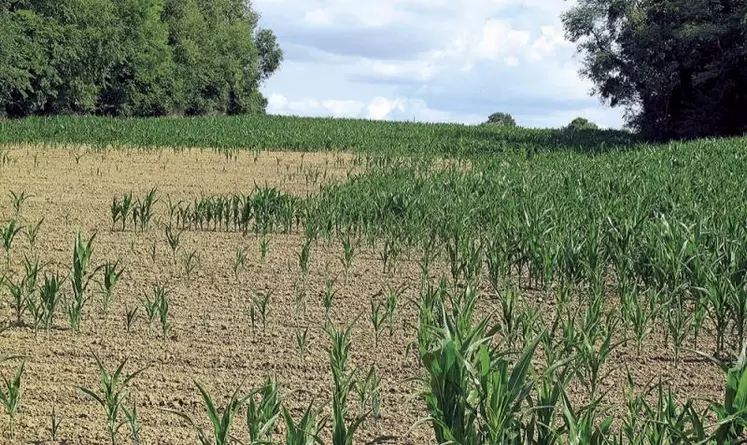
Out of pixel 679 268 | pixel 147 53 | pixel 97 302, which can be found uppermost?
pixel 147 53

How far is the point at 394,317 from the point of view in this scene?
538 centimetres

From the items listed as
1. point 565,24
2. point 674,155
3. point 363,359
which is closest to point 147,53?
point 565,24

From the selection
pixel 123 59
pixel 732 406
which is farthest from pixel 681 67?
pixel 732 406

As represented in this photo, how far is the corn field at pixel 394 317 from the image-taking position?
2.88 meters

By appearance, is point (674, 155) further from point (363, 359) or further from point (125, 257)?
point (363, 359)

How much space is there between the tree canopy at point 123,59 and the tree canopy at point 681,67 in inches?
982

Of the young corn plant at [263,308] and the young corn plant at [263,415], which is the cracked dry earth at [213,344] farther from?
the young corn plant at [263,415]

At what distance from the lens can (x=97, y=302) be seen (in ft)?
19.1

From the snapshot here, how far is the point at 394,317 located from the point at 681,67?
3096 centimetres

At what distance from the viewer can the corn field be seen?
2.88 m

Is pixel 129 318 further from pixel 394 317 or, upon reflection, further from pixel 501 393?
pixel 501 393

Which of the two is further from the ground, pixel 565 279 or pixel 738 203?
pixel 738 203

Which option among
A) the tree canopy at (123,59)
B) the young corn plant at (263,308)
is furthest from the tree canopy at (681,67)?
the young corn plant at (263,308)

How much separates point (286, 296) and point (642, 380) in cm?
255
